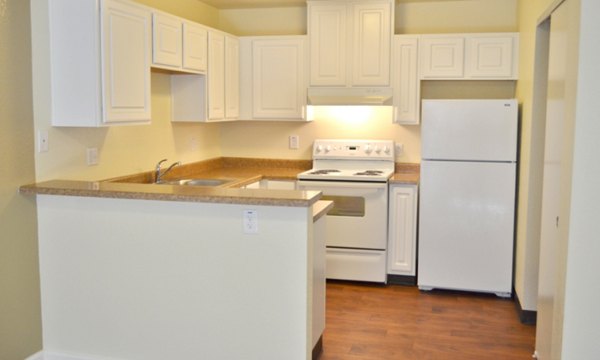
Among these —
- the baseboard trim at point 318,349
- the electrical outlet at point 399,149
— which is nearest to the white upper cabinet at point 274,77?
the electrical outlet at point 399,149

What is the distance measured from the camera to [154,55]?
393cm

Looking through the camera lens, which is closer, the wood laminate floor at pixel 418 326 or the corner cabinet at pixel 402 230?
the wood laminate floor at pixel 418 326

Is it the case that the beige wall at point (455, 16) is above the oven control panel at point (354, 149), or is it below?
above

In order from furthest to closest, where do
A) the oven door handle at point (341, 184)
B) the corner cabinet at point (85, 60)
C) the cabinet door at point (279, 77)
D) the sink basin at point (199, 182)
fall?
the cabinet door at point (279, 77), the oven door handle at point (341, 184), the sink basin at point (199, 182), the corner cabinet at point (85, 60)

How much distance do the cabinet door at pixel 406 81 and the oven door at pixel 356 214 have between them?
68 cm

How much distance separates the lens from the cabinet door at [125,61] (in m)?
3.45

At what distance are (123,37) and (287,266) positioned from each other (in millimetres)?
1661

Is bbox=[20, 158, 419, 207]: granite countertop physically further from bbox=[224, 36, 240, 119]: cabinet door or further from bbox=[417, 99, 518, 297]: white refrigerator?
bbox=[417, 99, 518, 297]: white refrigerator

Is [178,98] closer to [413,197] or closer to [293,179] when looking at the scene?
[293,179]

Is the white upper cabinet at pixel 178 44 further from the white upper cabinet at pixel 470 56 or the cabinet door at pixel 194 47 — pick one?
the white upper cabinet at pixel 470 56

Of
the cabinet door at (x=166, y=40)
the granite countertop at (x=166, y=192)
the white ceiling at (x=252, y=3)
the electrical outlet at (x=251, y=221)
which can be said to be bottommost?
the electrical outlet at (x=251, y=221)

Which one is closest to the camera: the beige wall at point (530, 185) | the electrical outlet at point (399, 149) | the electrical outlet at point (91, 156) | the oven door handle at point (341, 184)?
the electrical outlet at point (91, 156)

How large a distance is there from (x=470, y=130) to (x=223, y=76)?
2.04 metres

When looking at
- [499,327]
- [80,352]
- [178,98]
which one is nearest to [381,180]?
[499,327]
